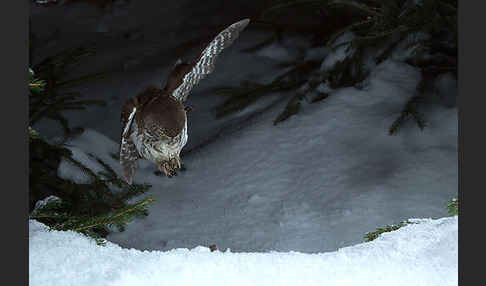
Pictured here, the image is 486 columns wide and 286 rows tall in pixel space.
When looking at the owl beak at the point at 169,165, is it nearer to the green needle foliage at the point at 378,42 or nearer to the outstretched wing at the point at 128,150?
the outstretched wing at the point at 128,150

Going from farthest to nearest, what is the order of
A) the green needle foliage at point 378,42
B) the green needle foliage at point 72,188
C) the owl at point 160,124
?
the green needle foliage at point 378,42 < the green needle foliage at point 72,188 < the owl at point 160,124

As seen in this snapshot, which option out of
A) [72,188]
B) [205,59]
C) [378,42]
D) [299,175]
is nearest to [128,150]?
[205,59]

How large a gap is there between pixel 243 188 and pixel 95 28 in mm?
1245

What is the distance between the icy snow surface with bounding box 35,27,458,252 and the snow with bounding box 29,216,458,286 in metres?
0.46

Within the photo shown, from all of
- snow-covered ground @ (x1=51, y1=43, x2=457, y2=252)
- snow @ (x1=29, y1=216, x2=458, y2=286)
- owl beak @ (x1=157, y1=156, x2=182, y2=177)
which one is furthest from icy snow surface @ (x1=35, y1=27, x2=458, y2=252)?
owl beak @ (x1=157, y1=156, x2=182, y2=177)

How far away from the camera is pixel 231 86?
1.89 metres

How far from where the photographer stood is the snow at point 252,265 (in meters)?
0.72

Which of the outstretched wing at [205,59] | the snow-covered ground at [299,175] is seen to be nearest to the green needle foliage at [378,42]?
the snow-covered ground at [299,175]

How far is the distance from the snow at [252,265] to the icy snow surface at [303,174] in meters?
0.46

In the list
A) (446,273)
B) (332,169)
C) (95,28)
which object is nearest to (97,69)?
(95,28)

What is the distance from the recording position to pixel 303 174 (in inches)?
59.3

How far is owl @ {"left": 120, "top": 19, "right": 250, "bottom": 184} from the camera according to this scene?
709mm

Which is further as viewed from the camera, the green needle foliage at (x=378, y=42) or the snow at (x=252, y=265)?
the green needle foliage at (x=378, y=42)

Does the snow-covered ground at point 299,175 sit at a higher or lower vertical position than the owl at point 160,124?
lower
